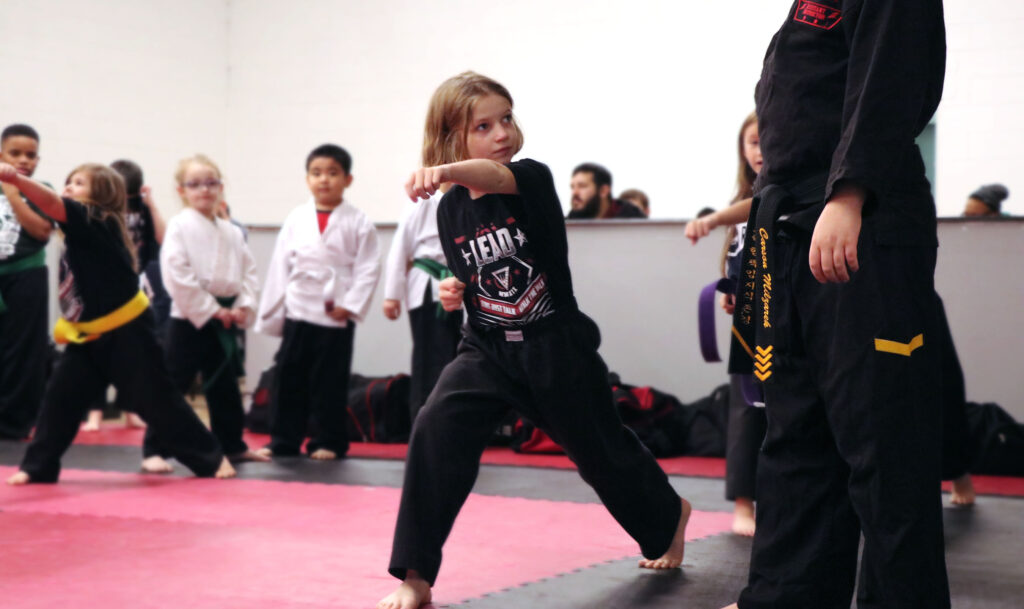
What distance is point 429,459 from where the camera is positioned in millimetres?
2311

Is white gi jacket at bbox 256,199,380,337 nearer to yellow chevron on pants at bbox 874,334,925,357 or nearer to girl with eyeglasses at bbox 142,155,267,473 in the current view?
girl with eyeglasses at bbox 142,155,267,473

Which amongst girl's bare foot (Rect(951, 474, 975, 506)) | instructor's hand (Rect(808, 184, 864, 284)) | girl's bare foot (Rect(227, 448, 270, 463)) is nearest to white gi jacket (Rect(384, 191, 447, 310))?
girl's bare foot (Rect(227, 448, 270, 463))

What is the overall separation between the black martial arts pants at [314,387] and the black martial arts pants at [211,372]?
0.30 metres

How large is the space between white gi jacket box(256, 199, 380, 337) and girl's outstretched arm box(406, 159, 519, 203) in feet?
9.82

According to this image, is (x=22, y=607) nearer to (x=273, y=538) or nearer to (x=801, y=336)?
(x=273, y=538)

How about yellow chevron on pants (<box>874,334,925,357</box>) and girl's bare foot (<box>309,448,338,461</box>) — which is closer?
yellow chevron on pants (<box>874,334,925,357</box>)

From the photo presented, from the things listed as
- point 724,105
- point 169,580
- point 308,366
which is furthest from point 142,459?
point 724,105

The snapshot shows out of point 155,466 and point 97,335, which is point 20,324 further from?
point 97,335

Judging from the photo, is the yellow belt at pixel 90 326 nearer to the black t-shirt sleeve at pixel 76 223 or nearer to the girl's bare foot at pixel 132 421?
the black t-shirt sleeve at pixel 76 223

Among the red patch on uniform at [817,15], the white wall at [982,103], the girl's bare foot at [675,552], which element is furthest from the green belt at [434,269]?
the white wall at [982,103]

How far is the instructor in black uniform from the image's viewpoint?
1.66 m

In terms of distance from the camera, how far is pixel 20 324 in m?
6.16

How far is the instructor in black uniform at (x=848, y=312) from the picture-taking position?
166 centimetres

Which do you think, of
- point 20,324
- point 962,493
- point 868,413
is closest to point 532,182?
point 868,413
